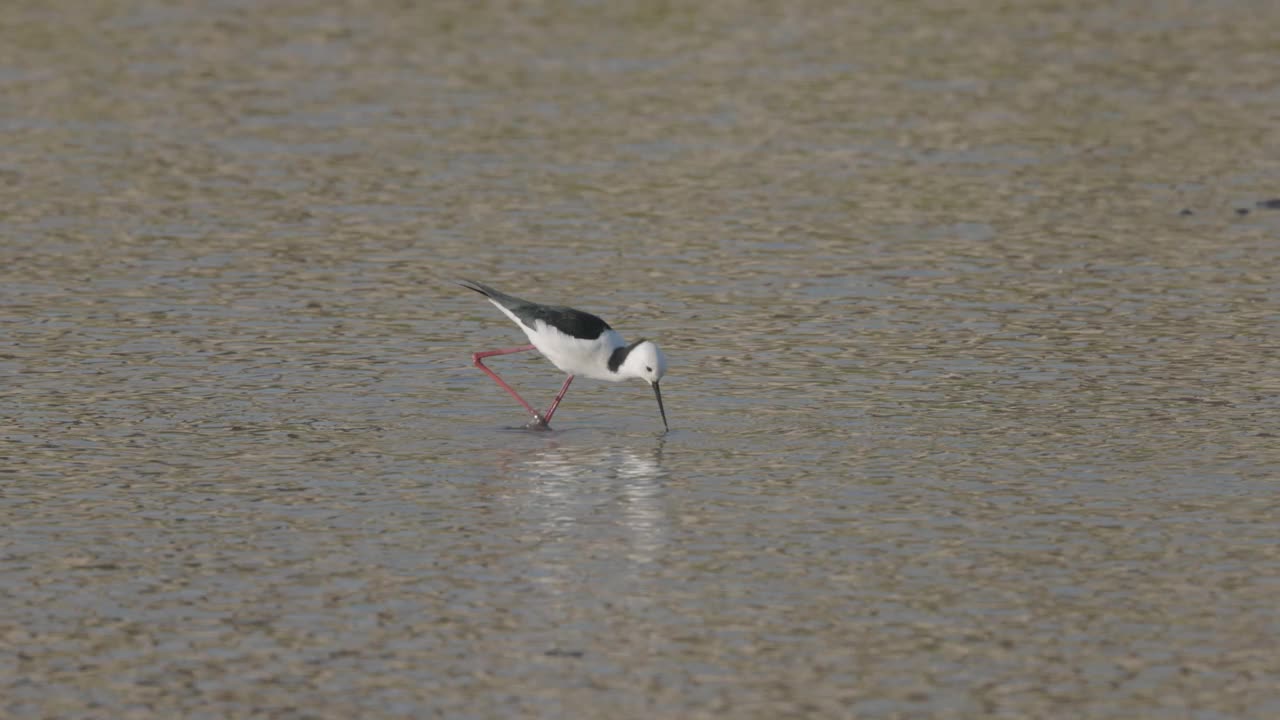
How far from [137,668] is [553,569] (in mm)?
2318

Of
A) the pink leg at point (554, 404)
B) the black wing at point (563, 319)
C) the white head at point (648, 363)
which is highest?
the black wing at point (563, 319)

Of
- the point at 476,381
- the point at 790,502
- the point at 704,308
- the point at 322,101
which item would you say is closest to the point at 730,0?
the point at 322,101

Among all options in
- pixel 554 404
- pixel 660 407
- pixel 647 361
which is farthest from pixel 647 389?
pixel 647 361

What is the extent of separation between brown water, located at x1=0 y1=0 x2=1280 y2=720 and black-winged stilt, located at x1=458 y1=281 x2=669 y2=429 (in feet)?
1.22

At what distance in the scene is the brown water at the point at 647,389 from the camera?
10.0 meters

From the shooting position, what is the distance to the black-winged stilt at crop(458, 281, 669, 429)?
14.4 meters

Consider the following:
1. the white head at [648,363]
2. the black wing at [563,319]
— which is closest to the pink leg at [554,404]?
the black wing at [563,319]

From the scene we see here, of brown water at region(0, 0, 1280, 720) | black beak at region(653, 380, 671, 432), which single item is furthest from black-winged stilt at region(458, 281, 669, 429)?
brown water at region(0, 0, 1280, 720)

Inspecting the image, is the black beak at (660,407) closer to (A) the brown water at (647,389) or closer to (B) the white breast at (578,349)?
(A) the brown water at (647,389)

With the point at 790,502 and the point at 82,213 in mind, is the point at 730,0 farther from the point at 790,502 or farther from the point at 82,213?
the point at 790,502

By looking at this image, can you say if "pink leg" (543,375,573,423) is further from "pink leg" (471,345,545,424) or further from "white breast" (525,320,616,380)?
"white breast" (525,320,616,380)

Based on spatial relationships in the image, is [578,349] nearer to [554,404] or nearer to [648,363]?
[554,404]

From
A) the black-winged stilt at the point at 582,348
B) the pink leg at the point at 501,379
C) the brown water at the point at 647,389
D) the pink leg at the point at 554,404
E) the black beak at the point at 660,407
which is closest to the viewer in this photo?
the brown water at the point at 647,389

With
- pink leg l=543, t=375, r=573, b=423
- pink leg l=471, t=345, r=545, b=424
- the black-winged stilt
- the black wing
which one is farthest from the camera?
pink leg l=471, t=345, r=545, b=424
